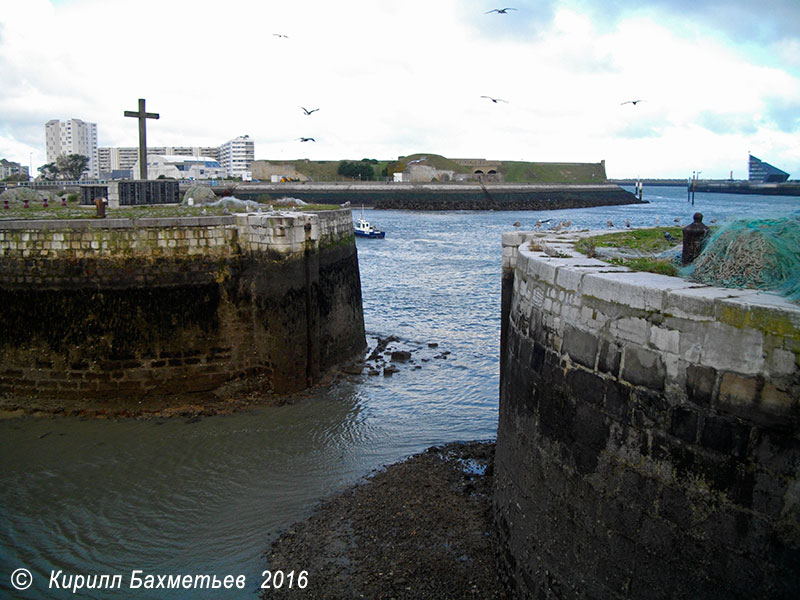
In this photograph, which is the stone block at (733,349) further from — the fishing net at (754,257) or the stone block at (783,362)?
the fishing net at (754,257)

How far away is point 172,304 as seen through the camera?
556 inches

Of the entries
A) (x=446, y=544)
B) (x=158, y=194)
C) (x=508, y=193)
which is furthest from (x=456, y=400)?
(x=508, y=193)

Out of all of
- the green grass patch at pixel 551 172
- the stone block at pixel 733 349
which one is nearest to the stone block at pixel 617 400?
the stone block at pixel 733 349

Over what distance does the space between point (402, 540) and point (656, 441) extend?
14.0ft

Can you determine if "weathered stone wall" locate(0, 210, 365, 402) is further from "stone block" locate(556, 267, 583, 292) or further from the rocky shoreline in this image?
"stone block" locate(556, 267, 583, 292)

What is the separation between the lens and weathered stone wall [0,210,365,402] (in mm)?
13797

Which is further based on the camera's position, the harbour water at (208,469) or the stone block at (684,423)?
the harbour water at (208,469)

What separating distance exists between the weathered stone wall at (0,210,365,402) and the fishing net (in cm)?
987

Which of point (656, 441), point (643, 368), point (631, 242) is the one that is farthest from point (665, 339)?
point (631, 242)

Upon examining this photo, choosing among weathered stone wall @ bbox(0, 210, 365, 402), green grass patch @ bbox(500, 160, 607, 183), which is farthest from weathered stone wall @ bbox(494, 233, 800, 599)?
green grass patch @ bbox(500, 160, 607, 183)

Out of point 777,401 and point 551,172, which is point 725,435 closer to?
point 777,401

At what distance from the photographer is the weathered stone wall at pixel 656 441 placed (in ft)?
14.5

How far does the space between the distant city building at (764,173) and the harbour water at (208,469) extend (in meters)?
114

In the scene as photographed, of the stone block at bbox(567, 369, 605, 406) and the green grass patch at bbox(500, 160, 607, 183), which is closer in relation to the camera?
the stone block at bbox(567, 369, 605, 406)
